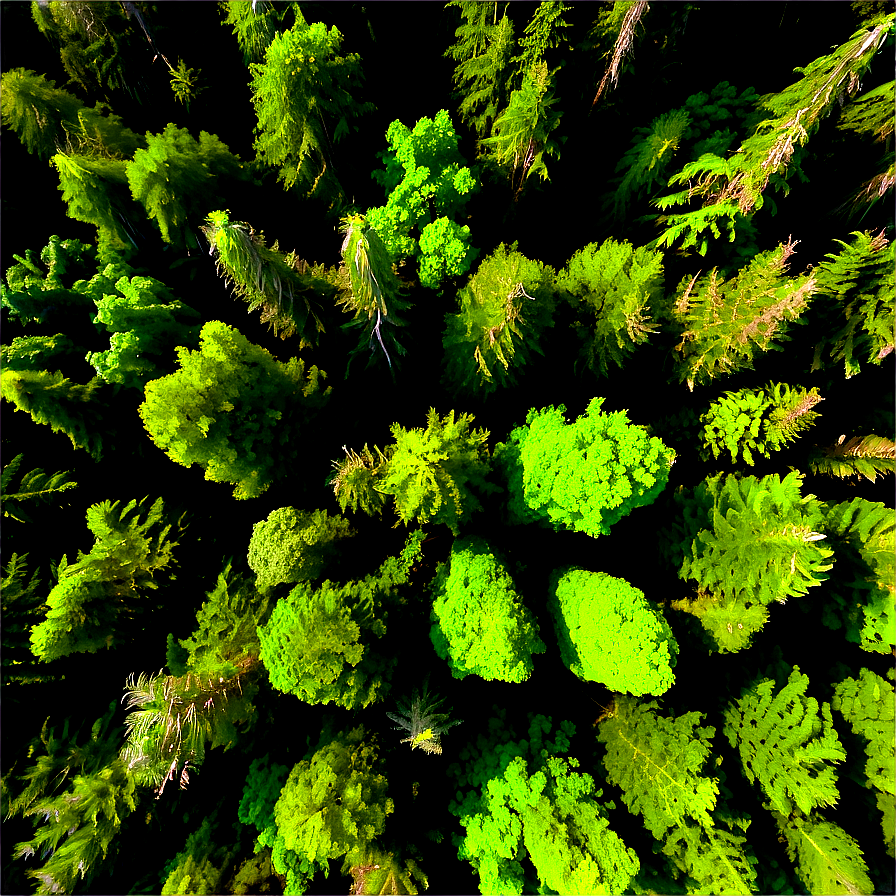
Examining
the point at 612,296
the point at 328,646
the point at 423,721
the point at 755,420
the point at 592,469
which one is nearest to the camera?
the point at 328,646

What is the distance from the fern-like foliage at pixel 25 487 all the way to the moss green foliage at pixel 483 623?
4.82m

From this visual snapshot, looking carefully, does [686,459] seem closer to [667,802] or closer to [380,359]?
[667,802]

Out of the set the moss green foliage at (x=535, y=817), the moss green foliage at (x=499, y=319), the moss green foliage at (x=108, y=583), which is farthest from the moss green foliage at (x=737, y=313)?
the moss green foliage at (x=108, y=583)

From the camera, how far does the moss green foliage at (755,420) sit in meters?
4.66

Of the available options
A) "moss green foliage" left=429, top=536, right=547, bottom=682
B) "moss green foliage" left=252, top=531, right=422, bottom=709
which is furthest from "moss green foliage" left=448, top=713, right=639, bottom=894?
"moss green foliage" left=252, top=531, right=422, bottom=709

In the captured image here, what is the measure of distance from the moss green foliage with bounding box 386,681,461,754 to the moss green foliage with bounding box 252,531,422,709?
0.39 m

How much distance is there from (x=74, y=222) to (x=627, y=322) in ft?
24.7

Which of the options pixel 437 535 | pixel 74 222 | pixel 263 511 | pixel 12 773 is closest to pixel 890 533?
pixel 437 535

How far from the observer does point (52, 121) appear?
4367 mm

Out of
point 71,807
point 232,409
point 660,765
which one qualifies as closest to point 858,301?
point 660,765

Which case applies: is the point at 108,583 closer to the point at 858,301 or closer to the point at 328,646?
the point at 328,646

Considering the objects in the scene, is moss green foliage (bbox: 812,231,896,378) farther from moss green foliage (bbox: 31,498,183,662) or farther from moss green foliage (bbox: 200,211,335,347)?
moss green foliage (bbox: 31,498,183,662)

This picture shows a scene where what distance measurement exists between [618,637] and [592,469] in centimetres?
176

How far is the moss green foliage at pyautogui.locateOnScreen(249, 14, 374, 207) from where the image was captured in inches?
152
